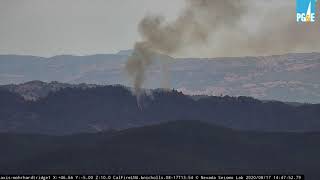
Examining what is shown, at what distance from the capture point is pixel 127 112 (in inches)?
7028

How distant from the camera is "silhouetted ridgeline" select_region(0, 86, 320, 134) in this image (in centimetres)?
16775

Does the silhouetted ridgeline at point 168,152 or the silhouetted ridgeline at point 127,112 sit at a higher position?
the silhouetted ridgeline at point 127,112

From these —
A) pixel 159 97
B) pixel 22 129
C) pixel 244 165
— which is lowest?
pixel 244 165

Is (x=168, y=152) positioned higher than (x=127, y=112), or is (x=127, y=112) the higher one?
(x=127, y=112)

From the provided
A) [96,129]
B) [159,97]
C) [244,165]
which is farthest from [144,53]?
[244,165]

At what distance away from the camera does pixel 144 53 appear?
18038cm

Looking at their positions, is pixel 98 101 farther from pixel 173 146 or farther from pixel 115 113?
pixel 173 146

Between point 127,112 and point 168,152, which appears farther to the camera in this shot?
point 127,112

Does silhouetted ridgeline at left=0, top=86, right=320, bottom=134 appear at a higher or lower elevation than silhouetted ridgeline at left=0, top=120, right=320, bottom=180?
higher

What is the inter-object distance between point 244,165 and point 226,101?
7991cm

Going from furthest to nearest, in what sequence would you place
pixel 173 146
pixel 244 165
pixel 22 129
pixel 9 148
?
pixel 22 129 < pixel 9 148 < pixel 173 146 < pixel 244 165

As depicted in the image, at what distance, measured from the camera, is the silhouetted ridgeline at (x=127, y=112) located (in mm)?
167750

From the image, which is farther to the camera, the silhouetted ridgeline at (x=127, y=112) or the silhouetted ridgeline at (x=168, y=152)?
the silhouetted ridgeline at (x=127, y=112)

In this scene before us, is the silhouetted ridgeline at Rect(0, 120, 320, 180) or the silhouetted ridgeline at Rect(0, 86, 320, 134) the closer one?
the silhouetted ridgeline at Rect(0, 120, 320, 180)
